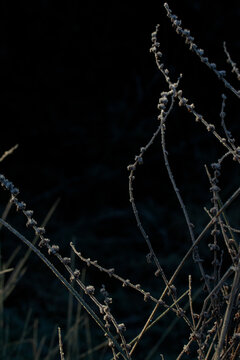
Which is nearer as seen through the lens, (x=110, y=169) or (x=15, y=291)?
(x=15, y=291)

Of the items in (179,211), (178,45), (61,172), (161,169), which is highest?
(178,45)

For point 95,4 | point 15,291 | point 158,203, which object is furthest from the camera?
point 158,203

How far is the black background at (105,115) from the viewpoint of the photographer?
4.23 meters

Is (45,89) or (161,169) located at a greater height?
(45,89)

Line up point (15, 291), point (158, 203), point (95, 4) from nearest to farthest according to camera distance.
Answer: point (15, 291), point (95, 4), point (158, 203)

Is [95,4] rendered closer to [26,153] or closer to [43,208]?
[26,153]

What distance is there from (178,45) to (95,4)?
64cm

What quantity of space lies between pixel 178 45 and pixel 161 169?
914 millimetres

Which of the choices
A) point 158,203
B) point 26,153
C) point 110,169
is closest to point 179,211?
point 158,203

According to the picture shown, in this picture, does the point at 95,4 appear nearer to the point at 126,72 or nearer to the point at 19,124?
the point at 126,72

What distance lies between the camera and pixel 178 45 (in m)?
4.33

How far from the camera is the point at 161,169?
4.62m

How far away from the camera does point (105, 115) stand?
15.3 feet

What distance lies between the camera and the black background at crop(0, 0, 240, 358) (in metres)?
4.23
